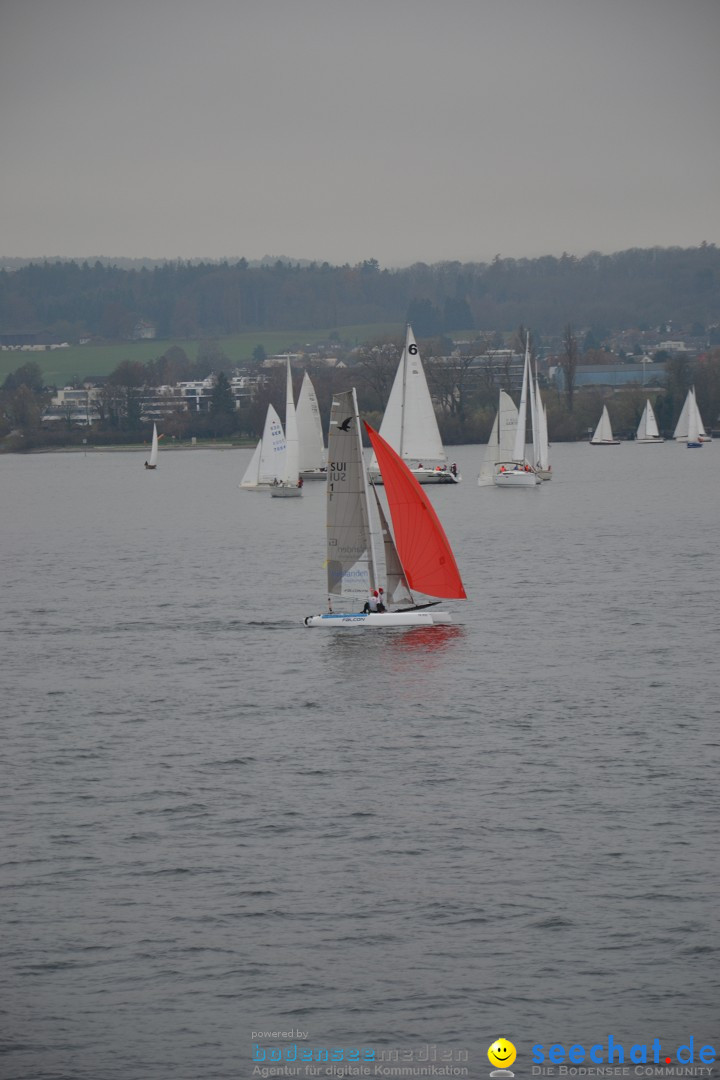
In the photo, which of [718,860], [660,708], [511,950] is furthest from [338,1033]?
[660,708]

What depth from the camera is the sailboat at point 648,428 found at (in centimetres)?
18288

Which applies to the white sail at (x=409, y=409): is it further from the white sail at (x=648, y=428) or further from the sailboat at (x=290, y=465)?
the white sail at (x=648, y=428)

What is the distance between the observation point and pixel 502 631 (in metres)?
44.7

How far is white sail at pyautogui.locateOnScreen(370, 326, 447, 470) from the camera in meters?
95.6

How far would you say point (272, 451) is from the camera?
106375 mm

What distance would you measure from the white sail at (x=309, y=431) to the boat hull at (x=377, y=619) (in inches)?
2424

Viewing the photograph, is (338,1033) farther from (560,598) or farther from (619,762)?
(560,598)

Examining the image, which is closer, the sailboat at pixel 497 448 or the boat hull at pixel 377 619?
the boat hull at pixel 377 619

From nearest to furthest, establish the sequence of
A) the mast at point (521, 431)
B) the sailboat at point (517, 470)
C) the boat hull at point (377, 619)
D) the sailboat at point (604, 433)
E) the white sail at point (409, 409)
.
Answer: the boat hull at point (377, 619) < the white sail at point (409, 409) < the mast at point (521, 431) < the sailboat at point (517, 470) < the sailboat at point (604, 433)

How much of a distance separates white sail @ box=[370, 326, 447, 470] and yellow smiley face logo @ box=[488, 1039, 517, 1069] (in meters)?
78.4

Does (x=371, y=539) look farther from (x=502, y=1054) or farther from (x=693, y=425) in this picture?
(x=693, y=425)

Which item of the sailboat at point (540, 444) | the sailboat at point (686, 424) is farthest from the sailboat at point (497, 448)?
the sailboat at point (686, 424)

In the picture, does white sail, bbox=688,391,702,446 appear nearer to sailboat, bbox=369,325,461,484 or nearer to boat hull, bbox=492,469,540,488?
boat hull, bbox=492,469,540,488

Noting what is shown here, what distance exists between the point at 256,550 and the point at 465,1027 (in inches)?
2103
